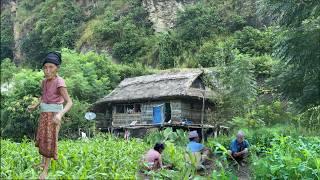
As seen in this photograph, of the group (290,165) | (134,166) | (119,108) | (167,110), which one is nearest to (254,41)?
(167,110)

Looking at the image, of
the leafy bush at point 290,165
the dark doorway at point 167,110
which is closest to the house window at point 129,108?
the dark doorway at point 167,110

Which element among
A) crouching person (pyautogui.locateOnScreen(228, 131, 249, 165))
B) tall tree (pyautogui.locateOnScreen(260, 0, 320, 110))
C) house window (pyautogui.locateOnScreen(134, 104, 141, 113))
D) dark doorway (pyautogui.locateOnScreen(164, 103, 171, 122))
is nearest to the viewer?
crouching person (pyautogui.locateOnScreen(228, 131, 249, 165))

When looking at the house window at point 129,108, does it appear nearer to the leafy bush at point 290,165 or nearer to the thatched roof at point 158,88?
the thatched roof at point 158,88

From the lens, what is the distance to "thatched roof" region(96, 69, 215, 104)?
973 inches

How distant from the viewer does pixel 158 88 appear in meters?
26.0

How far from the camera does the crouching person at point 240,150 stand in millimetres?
10695

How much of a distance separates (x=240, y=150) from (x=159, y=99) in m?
15.1

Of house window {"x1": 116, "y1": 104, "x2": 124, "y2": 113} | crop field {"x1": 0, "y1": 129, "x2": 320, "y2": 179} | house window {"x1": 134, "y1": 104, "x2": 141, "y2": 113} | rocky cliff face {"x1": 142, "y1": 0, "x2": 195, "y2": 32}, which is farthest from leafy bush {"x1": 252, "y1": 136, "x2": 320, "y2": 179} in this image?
rocky cliff face {"x1": 142, "y1": 0, "x2": 195, "y2": 32}

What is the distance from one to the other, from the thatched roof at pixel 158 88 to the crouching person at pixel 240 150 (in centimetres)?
1328

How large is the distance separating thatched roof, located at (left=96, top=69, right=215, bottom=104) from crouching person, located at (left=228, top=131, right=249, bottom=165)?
13.3 m

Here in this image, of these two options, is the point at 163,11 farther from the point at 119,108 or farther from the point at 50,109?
the point at 50,109

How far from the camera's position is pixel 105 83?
30.6 metres

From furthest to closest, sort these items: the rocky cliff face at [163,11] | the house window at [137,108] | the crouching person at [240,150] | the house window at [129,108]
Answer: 1. the rocky cliff face at [163,11]
2. the house window at [129,108]
3. the house window at [137,108]
4. the crouching person at [240,150]

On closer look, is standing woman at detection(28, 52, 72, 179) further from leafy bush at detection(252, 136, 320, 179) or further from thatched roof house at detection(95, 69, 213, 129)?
thatched roof house at detection(95, 69, 213, 129)
